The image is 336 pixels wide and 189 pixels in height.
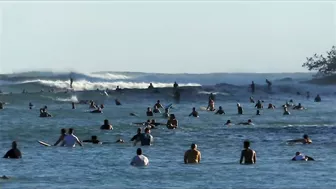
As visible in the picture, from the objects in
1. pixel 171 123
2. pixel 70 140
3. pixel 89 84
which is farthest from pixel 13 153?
pixel 89 84

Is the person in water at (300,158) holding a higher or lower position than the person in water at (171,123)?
lower

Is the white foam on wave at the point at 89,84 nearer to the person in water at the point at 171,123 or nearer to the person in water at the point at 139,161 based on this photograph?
the person in water at the point at 171,123

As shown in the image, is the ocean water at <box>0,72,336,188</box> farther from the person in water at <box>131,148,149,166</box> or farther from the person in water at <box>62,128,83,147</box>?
the person in water at <box>62,128,83,147</box>

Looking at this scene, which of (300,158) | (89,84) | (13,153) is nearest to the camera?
(300,158)

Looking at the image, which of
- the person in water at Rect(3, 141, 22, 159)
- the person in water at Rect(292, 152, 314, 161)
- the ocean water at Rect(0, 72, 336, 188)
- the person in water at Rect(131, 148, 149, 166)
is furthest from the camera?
the person in water at Rect(3, 141, 22, 159)

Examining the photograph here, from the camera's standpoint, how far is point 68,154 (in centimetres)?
4003

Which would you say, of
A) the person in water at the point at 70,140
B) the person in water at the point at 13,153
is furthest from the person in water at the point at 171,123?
the person in water at the point at 13,153

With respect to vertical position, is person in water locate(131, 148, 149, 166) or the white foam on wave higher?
the white foam on wave

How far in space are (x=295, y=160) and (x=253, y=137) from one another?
12698 millimetres

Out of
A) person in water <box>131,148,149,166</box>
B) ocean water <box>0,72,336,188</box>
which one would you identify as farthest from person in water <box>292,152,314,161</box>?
person in water <box>131,148,149,166</box>

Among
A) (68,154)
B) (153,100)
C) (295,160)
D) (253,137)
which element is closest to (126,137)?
(253,137)

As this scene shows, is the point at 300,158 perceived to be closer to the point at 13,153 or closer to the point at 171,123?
the point at 13,153

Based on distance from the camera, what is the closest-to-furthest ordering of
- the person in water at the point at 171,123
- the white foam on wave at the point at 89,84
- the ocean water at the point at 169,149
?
1. the ocean water at the point at 169,149
2. the person in water at the point at 171,123
3. the white foam on wave at the point at 89,84

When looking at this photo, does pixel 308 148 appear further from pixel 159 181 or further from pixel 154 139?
pixel 159 181
